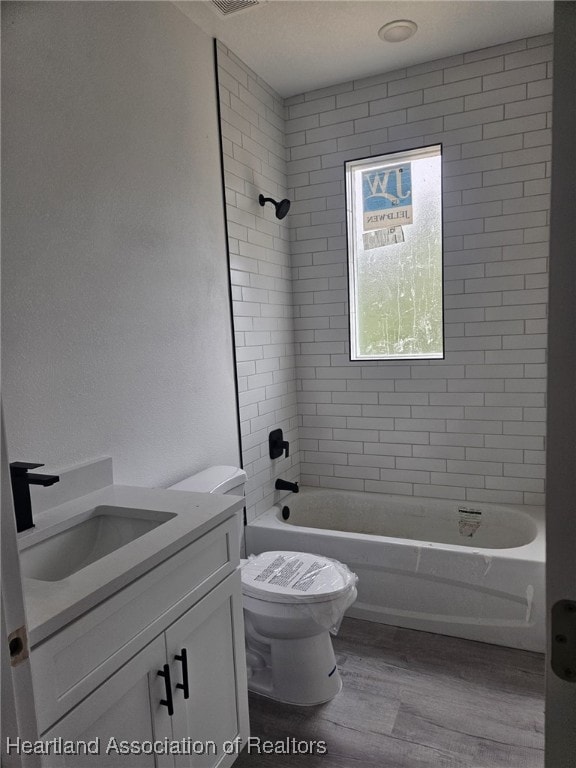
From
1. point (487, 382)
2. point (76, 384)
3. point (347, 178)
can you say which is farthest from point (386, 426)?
point (76, 384)

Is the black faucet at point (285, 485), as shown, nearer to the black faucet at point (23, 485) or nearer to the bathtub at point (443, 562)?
the bathtub at point (443, 562)

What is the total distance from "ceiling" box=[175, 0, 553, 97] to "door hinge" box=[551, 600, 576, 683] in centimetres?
254

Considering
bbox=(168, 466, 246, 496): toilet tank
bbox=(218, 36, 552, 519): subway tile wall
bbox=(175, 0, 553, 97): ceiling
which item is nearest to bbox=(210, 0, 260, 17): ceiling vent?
bbox=(175, 0, 553, 97): ceiling

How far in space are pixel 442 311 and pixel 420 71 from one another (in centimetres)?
136

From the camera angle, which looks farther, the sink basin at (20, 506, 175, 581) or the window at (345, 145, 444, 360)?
the window at (345, 145, 444, 360)

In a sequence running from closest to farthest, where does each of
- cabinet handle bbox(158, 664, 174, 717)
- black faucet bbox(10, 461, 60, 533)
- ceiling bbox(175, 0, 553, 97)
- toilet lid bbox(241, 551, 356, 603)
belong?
cabinet handle bbox(158, 664, 174, 717) < black faucet bbox(10, 461, 60, 533) < toilet lid bbox(241, 551, 356, 603) < ceiling bbox(175, 0, 553, 97)

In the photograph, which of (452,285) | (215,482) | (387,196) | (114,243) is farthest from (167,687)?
(387,196)

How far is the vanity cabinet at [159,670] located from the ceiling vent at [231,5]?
86.0 inches

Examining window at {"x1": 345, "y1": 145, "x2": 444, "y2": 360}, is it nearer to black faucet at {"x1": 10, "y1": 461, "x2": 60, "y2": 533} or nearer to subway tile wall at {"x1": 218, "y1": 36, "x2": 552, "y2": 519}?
subway tile wall at {"x1": 218, "y1": 36, "x2": 552, "y2": 519}

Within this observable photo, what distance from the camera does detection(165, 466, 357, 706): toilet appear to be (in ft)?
6.30

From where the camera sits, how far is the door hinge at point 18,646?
61 centimetres

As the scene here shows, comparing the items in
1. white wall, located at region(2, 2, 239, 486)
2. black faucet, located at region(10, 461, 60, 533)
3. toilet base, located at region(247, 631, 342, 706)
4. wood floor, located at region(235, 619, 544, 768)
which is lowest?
wood floor, located at region(235, 619, 544, 768)

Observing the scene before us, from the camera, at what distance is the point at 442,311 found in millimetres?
2930

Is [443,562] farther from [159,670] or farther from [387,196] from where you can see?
[387,196]
